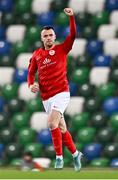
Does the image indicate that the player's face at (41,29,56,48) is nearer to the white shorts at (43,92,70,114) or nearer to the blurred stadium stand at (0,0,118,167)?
the white shorts at (43,92,70,114)

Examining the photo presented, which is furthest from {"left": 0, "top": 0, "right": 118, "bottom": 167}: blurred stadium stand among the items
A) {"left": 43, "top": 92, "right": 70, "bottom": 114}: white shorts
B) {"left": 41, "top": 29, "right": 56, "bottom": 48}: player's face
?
{"left": 41, "top": 29, "right": 56, "bottom": 48}: player's face

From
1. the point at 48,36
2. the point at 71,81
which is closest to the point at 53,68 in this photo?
the point at 48,36

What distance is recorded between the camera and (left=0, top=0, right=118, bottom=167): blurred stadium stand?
9328 millimetres

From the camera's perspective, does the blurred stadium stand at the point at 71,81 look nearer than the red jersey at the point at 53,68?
No

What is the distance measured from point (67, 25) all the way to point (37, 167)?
3044 millimetres

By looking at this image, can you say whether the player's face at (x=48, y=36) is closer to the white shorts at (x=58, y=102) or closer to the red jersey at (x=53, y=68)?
the red jersey at (x=53, y=68)

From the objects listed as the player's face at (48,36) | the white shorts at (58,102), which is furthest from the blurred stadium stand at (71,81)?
the player's face at (48,36)

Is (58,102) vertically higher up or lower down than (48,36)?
lower down

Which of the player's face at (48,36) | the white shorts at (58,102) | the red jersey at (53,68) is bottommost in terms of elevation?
the white shorts at (58,102)

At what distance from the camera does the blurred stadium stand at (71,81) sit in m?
9.33

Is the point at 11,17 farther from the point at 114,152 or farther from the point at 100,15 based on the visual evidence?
the point at 114,152

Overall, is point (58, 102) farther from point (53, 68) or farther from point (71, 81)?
point (71, 81)

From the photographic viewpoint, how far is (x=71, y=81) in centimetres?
997

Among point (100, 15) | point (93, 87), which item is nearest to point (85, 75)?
point (93, 87)
